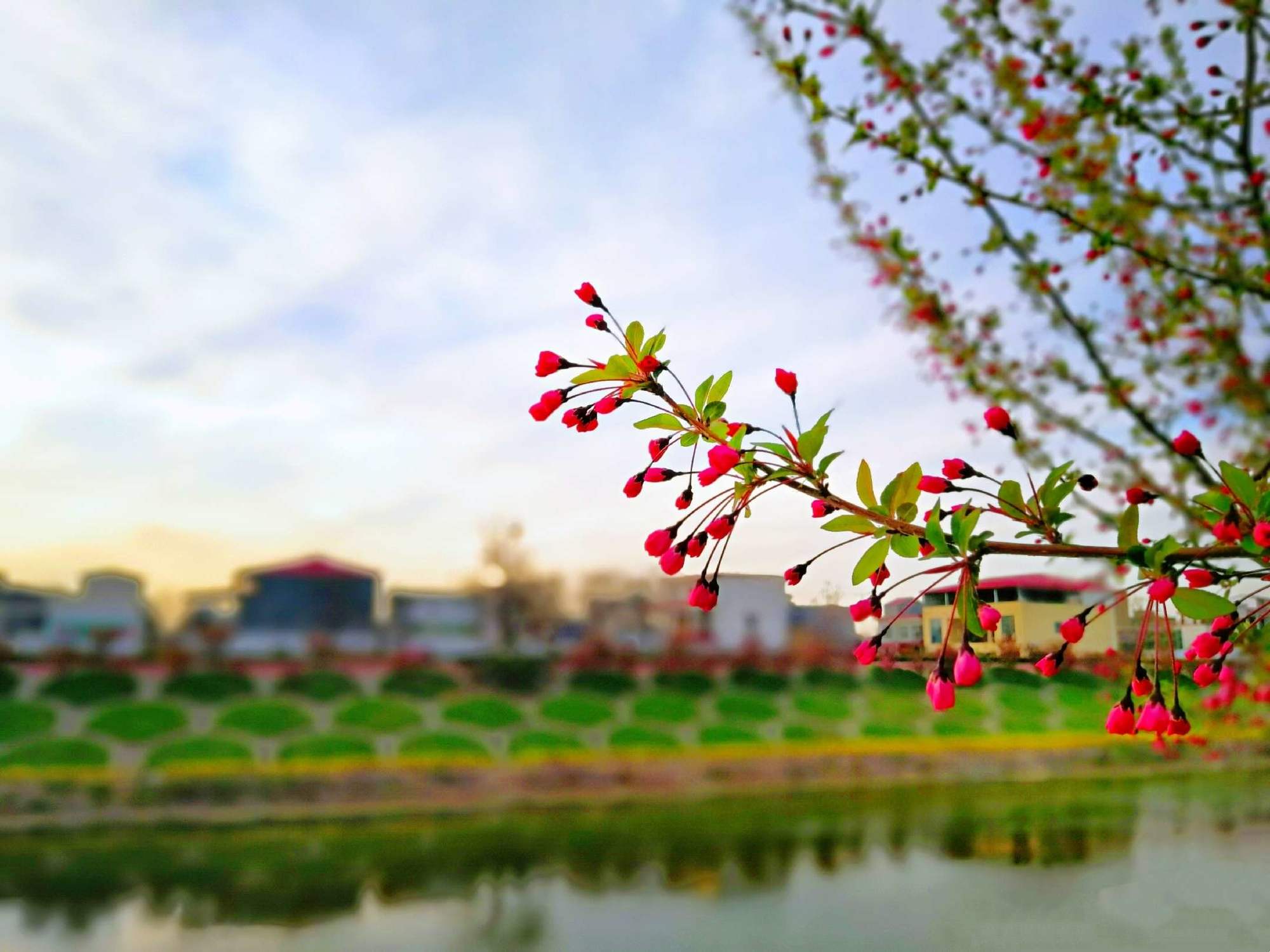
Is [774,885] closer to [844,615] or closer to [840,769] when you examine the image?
[840,769]

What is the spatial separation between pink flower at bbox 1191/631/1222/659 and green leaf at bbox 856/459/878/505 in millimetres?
215

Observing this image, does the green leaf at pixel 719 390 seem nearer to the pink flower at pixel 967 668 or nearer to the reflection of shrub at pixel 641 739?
the pink flower at pixel 967 668

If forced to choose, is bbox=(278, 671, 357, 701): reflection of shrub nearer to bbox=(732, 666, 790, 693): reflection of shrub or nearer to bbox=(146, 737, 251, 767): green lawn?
bbox=(146, 737, 251, 767): green lawn

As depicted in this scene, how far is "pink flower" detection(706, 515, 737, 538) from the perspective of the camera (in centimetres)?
57

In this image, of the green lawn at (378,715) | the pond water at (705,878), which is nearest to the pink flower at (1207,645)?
the pond water at (705,878)

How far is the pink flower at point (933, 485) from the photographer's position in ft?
1.80

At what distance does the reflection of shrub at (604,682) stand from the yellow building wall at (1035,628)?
3788 millimetres

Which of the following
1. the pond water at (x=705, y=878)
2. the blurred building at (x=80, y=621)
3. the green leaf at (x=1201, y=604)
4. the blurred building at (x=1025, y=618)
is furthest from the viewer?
the blurred building at (x=80, y=621)

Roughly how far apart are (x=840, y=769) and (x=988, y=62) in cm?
315

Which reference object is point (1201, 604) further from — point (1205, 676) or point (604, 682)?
point (604, 682)

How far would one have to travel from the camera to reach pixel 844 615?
0.71 meters

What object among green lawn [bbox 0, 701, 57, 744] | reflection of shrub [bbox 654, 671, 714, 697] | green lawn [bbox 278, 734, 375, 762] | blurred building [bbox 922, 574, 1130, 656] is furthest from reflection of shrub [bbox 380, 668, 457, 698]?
blurred building [bbox 922, 574, 1130, 656]

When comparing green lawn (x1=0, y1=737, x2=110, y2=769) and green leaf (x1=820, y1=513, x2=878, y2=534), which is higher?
green leaf (x1=820, y1=513, x2=878, y2=534)

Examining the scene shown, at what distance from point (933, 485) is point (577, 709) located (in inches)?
160
